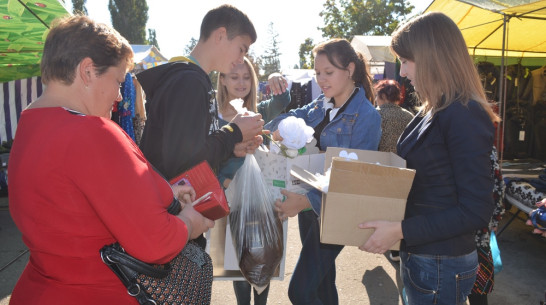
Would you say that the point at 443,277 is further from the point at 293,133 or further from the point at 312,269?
the point at 293,133

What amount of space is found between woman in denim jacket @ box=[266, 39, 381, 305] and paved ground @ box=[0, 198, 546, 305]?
1199 mm

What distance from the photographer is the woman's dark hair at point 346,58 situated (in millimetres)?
2438

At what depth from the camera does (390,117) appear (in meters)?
4.36

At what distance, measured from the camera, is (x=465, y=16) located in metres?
5.59

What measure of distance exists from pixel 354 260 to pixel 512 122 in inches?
301

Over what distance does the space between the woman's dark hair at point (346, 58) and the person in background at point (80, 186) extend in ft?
5.03

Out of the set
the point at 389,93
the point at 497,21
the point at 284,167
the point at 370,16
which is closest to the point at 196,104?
the point at 284,167

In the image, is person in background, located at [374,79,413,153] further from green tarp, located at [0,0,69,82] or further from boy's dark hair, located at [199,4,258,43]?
green tarp, located at [0,0,69,82]

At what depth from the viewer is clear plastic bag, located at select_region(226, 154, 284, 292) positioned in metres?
2.18

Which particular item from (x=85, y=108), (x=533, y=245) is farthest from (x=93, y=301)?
(x=533, y=245)

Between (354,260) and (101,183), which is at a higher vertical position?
(101,183)

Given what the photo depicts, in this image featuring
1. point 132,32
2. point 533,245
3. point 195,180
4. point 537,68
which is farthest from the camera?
point 132,32

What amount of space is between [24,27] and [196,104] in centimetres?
318

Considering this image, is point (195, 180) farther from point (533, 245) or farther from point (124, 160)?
point (533, 245)
